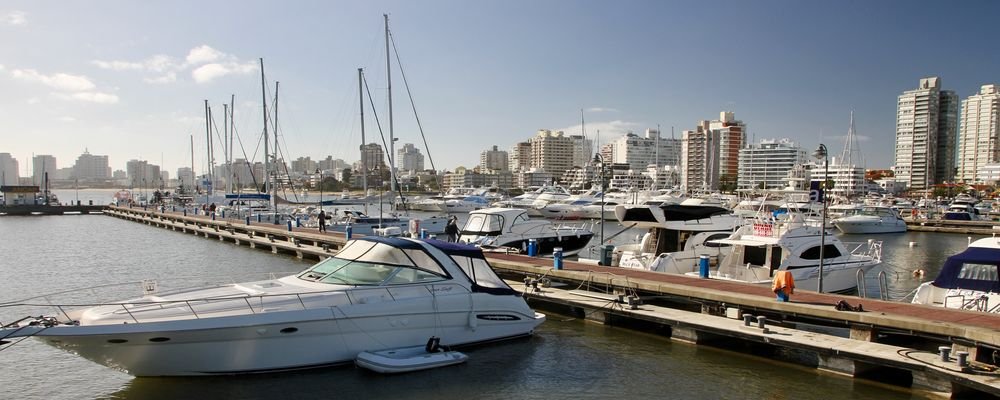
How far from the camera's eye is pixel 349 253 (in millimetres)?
13820

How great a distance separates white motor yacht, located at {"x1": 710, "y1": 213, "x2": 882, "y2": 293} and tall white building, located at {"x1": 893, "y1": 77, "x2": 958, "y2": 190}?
15461 cm

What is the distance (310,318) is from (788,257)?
1386 cm

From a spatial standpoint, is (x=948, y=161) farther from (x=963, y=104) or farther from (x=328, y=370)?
(x=328, y=370)

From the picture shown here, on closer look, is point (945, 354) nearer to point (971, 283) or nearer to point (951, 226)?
point (971, 283)

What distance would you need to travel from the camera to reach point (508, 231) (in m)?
28.8

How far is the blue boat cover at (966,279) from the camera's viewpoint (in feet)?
48.0

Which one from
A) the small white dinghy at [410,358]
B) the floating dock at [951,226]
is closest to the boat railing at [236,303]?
the small white dinghy at [410,358]

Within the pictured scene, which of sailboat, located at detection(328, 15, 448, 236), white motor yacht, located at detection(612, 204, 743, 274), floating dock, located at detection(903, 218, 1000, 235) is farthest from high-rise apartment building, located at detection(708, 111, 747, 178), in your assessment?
white motor yacht, located at detection(612, 204, 743, 274)

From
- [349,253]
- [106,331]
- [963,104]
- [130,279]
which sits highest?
[963,104]

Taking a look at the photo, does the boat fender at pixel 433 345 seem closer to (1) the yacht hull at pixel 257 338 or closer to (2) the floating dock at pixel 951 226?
(1) the yacht hull at pixel 257 338

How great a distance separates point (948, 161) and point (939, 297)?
183400 mm

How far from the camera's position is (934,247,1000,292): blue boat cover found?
14617 millimetres

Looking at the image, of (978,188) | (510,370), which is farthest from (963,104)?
(510,370)

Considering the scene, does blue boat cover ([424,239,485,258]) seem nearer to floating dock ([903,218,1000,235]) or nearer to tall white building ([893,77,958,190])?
floating dock ([903,218,1000,235])
